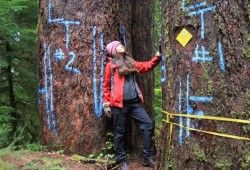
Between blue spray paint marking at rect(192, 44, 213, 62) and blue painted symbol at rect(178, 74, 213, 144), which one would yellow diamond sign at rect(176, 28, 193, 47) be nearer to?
blue spray paint marking at rect(192, 44, 213, 62)

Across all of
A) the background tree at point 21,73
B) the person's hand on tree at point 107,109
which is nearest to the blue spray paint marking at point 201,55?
the person's hand on tree at point 107,109

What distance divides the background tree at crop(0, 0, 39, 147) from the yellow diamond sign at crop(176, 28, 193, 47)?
4.41m

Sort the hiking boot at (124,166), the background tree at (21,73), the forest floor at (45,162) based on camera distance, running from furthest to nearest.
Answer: the background tree at (21,73) → the hiking boot at (124,166) → the forest floor at (45,162)

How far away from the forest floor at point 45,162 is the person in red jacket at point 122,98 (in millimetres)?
328

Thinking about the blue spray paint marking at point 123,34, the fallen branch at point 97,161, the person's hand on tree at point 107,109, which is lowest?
the fallen branch at point 97,161

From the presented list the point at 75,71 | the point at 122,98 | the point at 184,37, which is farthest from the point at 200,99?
the point at 75,71

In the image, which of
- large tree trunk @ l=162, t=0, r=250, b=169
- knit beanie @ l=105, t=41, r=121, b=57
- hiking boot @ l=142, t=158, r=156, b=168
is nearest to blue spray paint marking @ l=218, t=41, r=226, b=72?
large tree trunk @ l=162, t=0, r=250, b=169

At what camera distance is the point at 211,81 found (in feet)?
9.90

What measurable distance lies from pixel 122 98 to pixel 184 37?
7.53 ft

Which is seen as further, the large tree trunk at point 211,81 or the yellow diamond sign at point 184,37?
the yellow diamond sign at point 184,37

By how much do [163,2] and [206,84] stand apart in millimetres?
1012

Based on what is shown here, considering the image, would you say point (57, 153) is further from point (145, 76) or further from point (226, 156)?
point (226, 156)

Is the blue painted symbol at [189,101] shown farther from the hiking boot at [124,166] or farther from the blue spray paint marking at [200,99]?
the hiking boot at [124,166]

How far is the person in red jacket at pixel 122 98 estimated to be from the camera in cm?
533
